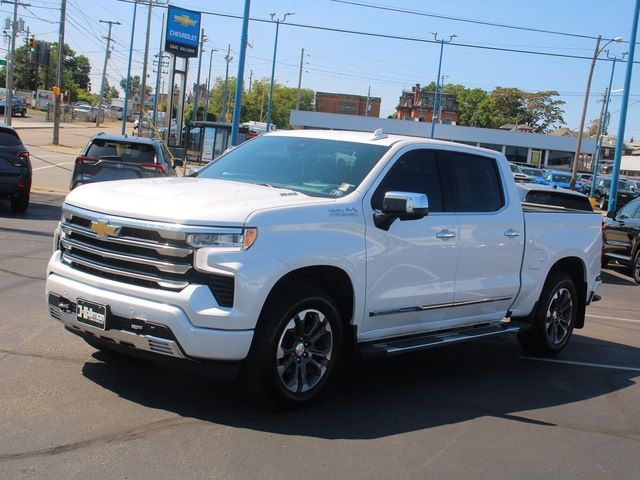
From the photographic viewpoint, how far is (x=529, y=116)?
438 ft

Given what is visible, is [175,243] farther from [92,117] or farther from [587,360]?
[92,117]

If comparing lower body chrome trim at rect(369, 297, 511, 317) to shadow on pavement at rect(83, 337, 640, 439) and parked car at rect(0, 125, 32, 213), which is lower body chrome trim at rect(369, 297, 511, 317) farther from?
parked car at rect(0, 125, 32, 213)

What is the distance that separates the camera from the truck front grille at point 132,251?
4.74 m

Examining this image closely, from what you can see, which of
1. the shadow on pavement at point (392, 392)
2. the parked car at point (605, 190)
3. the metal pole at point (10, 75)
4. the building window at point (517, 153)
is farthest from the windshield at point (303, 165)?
the building window at point (517, 153)

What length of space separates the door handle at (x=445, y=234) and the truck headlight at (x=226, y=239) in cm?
190

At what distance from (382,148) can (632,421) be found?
2912 mm

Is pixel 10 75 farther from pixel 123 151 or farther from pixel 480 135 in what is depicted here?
pixel 480 135

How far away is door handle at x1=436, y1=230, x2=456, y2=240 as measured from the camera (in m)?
6.13

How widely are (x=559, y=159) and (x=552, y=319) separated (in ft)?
271

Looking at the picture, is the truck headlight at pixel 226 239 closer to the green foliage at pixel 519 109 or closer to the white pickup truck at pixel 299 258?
the white pickup truck at pixel 299 258

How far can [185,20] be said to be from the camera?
37281mm

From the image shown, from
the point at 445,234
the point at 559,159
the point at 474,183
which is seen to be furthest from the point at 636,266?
the point at 559,159

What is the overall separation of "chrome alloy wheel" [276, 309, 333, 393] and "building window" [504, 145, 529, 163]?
82052 mm

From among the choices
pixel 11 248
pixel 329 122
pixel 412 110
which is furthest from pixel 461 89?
pixel 11 248
